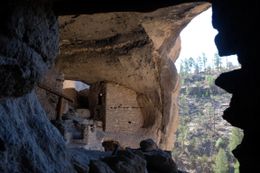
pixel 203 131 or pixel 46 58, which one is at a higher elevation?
pixel 46 58

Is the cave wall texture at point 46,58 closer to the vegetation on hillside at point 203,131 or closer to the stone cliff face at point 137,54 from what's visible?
Answer: the stone cliff face at point 137,54

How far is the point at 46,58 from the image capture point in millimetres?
3383

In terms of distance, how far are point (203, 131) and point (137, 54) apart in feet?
106

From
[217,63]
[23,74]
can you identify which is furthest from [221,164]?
[23,74]

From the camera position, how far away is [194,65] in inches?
2355

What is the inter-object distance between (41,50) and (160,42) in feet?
33.6

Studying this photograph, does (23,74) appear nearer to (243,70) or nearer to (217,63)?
(243,70)

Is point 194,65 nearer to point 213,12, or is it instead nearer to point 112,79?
point 112,79

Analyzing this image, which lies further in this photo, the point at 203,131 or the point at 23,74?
the point at 203,131

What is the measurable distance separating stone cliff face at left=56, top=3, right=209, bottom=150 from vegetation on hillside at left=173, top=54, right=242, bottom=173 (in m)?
19.5

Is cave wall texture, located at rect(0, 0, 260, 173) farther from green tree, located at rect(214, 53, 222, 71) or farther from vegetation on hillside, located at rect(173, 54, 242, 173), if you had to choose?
green tree, located at rect(214, 53, 222, 71)

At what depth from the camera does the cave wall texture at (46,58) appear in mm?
2803

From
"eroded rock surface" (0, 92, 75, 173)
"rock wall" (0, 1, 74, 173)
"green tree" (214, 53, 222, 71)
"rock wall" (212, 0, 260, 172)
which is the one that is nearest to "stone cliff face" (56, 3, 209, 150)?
"eroded rock surface" (0, 92, 75, 173)

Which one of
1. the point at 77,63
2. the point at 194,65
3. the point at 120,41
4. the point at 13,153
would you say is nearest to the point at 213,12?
the point at 13,153
